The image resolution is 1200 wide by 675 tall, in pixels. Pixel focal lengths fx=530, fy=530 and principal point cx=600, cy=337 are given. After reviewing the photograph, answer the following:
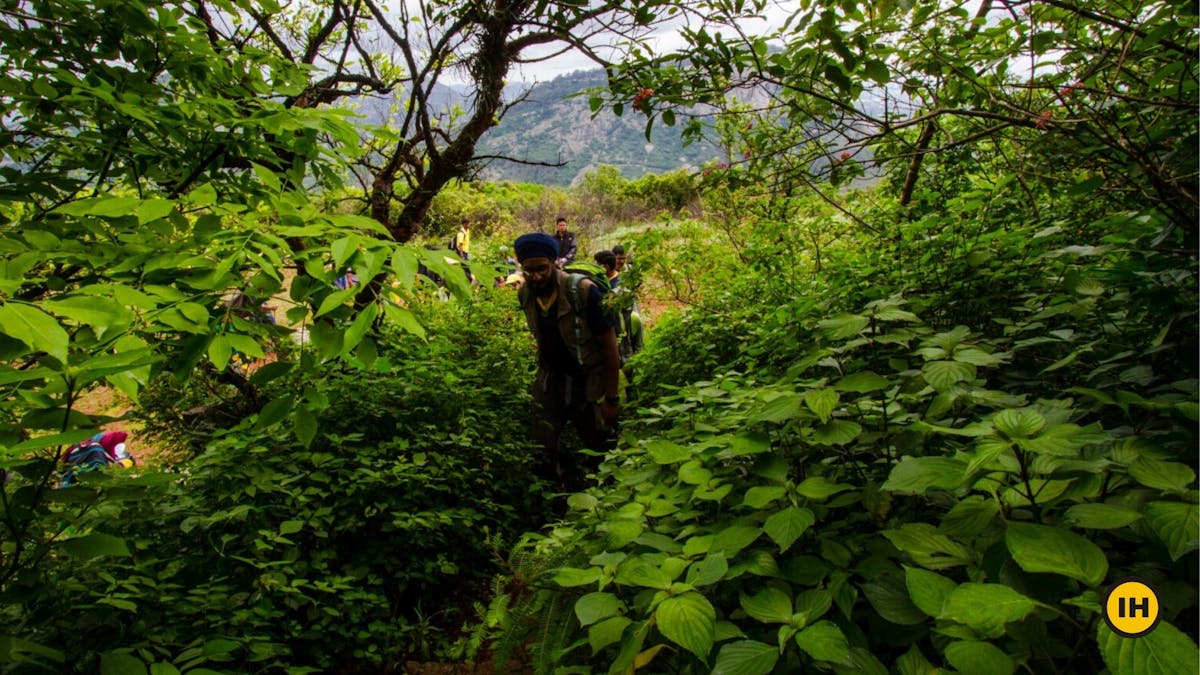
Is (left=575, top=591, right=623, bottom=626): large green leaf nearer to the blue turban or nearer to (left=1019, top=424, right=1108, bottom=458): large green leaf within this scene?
(left=1019, top=424, right=1108, bottom=458): large green leaf

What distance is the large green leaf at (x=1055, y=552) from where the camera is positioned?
0.81m

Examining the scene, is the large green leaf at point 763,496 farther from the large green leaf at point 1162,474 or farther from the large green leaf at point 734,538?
the large green leaf at point 1162,474

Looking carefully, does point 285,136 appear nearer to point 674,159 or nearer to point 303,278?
point 303,278

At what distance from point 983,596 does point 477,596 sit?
10.3 feet

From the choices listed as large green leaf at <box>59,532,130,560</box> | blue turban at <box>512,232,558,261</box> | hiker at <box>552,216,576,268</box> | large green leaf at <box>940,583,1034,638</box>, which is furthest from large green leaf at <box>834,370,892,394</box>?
hiker at <box>552,216,576,268</box>

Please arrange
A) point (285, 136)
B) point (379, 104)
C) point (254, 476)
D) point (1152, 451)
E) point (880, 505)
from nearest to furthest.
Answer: point (1152, 451), point (880, 505), point (285, 136), point (254, 476), point (379, 104)

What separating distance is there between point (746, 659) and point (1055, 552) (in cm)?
55

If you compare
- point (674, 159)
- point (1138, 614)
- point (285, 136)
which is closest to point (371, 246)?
point (285, 136)

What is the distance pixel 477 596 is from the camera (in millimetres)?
3369

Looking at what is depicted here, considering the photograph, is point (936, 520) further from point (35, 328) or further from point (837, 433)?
point (35, 328)

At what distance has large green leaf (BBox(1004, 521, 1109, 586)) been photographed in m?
0.81

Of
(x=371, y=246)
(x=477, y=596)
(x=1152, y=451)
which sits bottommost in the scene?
(x=477, y=596)

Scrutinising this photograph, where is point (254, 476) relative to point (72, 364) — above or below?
below

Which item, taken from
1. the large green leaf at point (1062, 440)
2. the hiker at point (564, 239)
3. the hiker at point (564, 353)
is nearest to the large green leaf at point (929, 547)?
the large green leaf at point (1062, 440)
